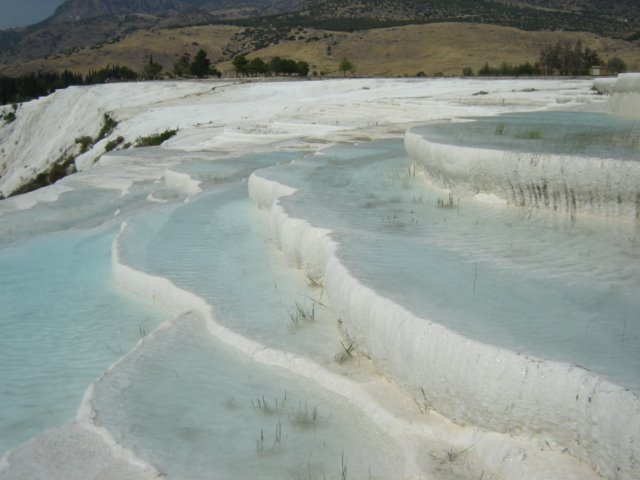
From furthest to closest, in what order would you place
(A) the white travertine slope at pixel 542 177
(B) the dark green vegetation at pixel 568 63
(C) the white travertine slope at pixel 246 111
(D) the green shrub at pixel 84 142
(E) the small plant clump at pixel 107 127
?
(B) the dark green vegetation at pixel 568 63 < (D) the green shrub at pixel 84 142 < (E) the small plant clump at pixel 107 127 < (C) the white travertine slope at pixel 246 111 < (A) the white travertine slope at pixel 542 177

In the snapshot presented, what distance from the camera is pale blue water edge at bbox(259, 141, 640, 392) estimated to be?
280cm

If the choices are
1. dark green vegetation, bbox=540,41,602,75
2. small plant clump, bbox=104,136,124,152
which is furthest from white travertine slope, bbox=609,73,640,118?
dark green vegetation, bbox=540,41,602,75

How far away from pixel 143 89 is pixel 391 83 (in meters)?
15.1

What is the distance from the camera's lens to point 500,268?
3746 millimetres

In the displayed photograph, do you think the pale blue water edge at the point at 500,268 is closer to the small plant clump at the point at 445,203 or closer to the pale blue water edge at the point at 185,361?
the small plant clump at the point at 445,203

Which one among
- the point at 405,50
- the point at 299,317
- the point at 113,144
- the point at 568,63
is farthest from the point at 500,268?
the point at 405,50

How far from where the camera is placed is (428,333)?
2.87 metres

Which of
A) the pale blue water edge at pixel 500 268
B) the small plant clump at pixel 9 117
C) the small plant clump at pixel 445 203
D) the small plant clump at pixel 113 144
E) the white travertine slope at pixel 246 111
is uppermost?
the pale blue water edge at pixel 500 268

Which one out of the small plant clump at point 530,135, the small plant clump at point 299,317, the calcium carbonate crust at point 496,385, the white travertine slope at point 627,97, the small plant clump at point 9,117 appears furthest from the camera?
the small plant clump at point 9,117

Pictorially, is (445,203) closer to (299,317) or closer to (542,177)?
(542,177)

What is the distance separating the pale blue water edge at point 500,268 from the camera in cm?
280

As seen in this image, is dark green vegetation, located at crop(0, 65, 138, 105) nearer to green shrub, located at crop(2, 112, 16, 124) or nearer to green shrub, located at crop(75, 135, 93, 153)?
green shrub, located at crop(2, 112, 16, 124)

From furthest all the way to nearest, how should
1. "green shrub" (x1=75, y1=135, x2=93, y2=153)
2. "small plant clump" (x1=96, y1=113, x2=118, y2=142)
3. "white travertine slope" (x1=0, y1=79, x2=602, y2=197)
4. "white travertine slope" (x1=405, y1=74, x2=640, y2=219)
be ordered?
"green shrub" (x1=75, y1=135, x2=93, y2=153), "small plant clump" (x1=96, y1=113, x2=118, y2=142), "white travertine slope" (x1=0, y1=79, x2=602, y2=197), "white travertine slope" (x1=405, y1=74, x2=640, y2=219)

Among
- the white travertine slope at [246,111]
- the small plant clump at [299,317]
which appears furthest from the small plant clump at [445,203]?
the white travertine slope at [246,111]
